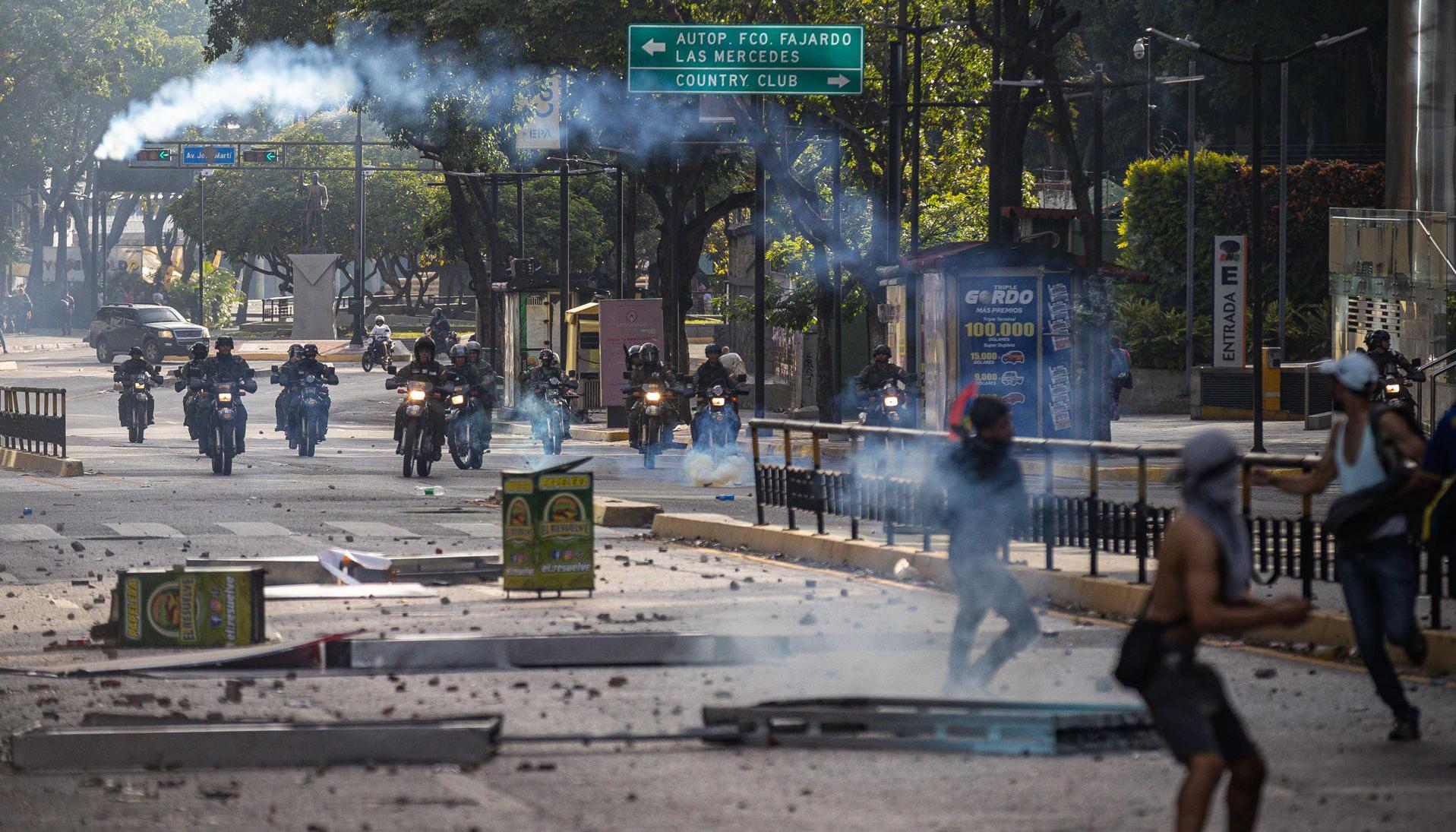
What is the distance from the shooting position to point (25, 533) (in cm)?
1906

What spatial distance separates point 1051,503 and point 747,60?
13.8 metres

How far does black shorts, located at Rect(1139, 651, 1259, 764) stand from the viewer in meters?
6.12

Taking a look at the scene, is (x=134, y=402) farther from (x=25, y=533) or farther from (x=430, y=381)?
(x=25, y=533)

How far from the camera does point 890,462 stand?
16562 mm

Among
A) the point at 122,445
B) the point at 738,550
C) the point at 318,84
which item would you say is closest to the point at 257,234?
the point at 318,84

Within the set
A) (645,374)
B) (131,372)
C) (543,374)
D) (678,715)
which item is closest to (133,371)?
(131,372)

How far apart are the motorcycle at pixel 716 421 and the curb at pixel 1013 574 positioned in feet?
23.7

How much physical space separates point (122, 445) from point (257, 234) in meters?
60.2

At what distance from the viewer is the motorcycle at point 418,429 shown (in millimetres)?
25781

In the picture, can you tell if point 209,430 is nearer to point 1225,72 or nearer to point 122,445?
point 122,445

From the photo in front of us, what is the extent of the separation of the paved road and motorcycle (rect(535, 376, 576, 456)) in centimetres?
1303

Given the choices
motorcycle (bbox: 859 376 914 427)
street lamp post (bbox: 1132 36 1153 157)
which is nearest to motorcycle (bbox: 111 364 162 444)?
motorcycle (bbox: 859 376 914 427)

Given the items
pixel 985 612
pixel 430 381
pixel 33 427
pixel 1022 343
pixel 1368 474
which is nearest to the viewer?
pixel 1368 474

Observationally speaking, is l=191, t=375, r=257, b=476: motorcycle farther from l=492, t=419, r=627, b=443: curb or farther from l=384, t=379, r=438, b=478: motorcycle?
l=492, t=419, r=627, b=443: curb
